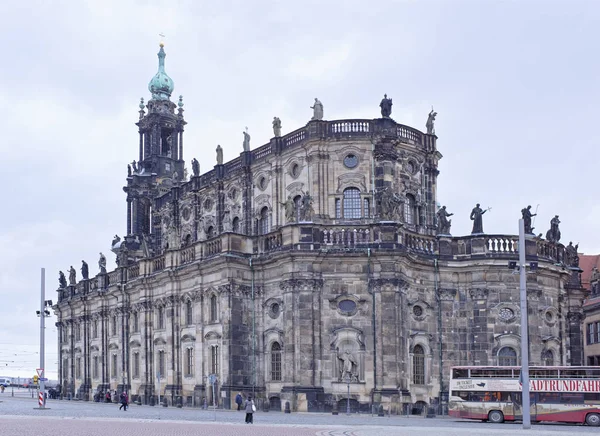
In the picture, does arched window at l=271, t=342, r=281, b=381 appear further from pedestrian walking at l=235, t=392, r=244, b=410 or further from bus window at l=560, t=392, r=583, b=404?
bus window at l=560, t=392, r=583, b=404

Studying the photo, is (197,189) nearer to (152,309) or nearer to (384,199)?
(152,309)

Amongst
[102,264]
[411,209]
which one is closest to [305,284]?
[411,209]

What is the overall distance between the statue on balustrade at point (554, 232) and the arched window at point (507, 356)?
8593mm

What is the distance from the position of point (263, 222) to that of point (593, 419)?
25837 mm

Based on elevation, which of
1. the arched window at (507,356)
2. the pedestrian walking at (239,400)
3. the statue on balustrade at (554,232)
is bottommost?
the pedestrian walking at (239,400)

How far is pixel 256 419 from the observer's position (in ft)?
146

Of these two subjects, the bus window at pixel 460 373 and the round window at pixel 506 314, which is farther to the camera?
the round window at pixel 506 314

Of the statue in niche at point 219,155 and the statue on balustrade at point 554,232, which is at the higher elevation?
the statue in niche at point 219,155

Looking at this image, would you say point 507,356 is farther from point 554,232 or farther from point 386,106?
point 386,106

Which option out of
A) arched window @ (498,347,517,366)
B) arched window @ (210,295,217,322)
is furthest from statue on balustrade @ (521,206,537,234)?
arched window @ (210,295,217,322)

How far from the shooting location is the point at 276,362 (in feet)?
179

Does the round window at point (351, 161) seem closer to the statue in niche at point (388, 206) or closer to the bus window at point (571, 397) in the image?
the statue in niche at point (388, 206)

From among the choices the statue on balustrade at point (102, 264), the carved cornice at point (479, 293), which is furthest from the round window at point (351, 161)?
the statue on balustrade at point (102, 264)

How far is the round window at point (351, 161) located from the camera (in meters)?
56.3
